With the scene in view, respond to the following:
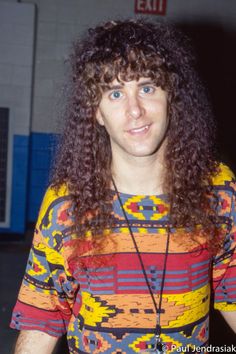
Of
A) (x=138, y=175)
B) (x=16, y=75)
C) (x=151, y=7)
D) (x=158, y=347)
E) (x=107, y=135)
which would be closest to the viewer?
(x=158, y=347)

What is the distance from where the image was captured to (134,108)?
1215mm

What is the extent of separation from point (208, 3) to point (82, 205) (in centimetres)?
520

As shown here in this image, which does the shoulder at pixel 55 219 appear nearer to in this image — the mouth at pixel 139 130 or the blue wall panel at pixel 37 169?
the mouth at pixel 139 130

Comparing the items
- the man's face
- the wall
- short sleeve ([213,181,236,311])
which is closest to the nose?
the man's face

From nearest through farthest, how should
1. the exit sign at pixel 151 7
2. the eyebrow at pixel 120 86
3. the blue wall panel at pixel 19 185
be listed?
1. the eyebrow at pixel 120 86
2. the blue wall panel at pixel 19 185
3. the exit sign at pixel 151 7

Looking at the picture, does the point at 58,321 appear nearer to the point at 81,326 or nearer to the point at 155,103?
the point at 81,326

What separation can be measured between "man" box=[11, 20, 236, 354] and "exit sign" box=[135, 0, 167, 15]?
14.5ft

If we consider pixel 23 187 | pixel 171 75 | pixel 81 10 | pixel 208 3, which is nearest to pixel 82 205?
pixel 171 75

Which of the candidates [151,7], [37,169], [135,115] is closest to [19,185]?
[37,169]

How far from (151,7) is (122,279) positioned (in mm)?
5000

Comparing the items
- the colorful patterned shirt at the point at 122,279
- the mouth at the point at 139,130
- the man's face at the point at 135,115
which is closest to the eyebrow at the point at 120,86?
the man's face at the point at 135,115

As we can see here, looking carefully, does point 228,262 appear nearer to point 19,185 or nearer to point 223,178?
point 223,178

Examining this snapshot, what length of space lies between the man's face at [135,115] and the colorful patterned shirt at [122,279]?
0.16 meters

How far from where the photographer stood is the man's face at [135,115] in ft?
3.98
